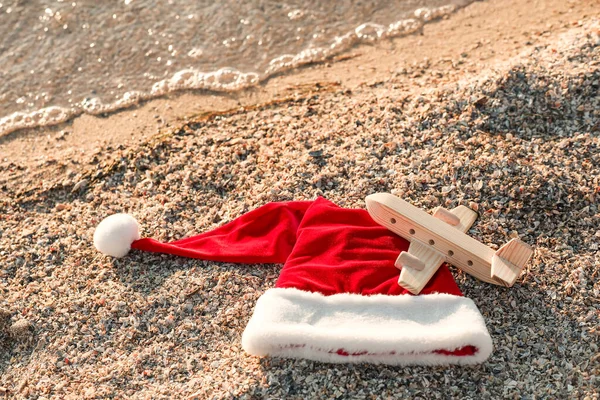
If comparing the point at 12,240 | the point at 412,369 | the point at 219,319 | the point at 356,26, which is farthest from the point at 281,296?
the point at 356,26

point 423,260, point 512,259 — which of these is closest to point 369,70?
point 423,260

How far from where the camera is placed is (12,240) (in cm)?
467

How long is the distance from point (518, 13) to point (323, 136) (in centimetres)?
323

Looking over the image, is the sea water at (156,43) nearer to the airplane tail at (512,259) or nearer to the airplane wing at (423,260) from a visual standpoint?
the airplane wing at (423,260)

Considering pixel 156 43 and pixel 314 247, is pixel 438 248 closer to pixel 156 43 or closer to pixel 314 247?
Result: pixel 314 247

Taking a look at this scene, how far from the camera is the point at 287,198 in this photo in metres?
4.45

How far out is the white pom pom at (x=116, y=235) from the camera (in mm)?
4152

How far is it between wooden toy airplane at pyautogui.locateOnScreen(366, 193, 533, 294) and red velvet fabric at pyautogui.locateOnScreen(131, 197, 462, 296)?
8 centimetres

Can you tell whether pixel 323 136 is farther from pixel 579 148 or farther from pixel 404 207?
pixel 579 148

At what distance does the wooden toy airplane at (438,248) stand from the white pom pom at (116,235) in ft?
5.40

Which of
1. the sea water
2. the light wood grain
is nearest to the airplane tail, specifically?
the light wood grain

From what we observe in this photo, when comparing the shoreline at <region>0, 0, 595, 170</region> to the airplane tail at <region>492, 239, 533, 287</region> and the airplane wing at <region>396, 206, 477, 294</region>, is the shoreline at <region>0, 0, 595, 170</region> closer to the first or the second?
the airplane wing at <region>396, 206, 477, 294</region>

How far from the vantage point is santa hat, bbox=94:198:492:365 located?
333 cm

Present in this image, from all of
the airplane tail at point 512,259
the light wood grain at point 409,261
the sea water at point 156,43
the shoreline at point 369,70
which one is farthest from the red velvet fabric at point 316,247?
the sea water at point 156,43
